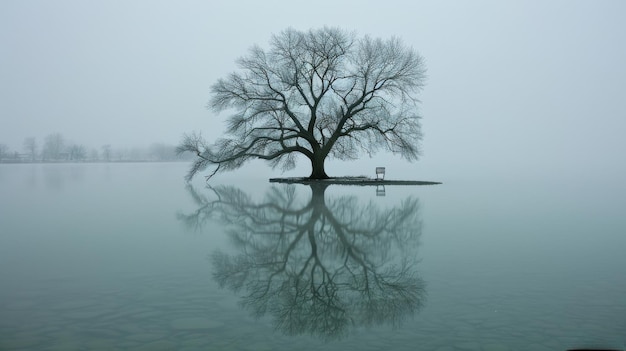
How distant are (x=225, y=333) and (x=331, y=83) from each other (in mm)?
33601

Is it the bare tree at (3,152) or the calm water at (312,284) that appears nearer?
the calm water at (312,284)

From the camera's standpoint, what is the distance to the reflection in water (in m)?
6.23

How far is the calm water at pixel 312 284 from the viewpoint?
5422 mm

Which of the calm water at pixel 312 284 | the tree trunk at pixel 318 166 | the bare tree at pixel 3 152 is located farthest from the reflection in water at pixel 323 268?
the bare tree at pixel 3 152

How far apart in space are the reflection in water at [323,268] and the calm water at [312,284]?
31mm

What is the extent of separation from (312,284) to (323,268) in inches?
39.9

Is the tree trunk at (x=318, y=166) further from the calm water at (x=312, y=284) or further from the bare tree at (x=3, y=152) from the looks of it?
the bare tree at (x=3, y=152)

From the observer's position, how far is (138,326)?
5.68m

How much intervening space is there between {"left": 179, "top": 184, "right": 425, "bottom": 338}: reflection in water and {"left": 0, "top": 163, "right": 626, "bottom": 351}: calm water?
0.03m

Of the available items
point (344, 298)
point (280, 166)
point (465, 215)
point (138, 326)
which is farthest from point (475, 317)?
point (280, 166)

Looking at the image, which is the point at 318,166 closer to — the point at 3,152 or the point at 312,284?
the point at 312,284

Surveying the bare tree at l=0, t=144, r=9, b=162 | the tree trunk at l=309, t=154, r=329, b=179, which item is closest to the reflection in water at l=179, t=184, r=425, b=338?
the tree trunk at l=309, t=154, r=329, b=179

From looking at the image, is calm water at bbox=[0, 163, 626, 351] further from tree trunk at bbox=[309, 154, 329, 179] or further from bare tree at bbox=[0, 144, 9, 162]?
bare tree at bbox=[0, 144, 9, 162]

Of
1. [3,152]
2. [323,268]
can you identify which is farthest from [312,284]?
[3,152]
